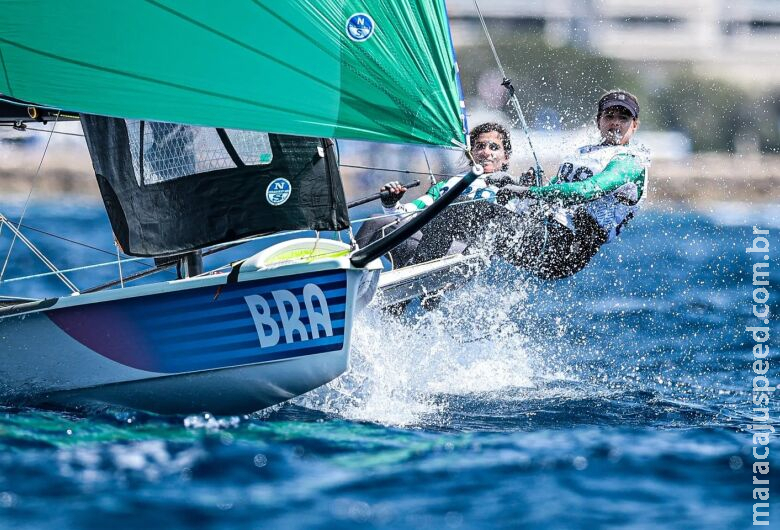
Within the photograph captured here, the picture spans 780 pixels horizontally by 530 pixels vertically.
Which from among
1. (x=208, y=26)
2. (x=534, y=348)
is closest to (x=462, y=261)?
(x=534, y=348)

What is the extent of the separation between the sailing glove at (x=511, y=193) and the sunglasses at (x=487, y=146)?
0.64 m

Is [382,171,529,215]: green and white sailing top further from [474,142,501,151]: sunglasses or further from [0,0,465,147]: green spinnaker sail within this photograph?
[0,0,465,147]: green spinnaker sail

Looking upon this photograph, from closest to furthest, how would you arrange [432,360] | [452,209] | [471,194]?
[432,360] < [471,194] < [452,209]

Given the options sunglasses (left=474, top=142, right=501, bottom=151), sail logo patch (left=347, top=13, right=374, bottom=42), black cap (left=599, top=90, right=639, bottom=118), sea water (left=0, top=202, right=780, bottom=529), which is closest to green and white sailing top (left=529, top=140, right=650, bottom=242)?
black cap (left=599, top=90, right=639, bottom=118)

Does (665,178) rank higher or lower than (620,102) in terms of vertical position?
higher

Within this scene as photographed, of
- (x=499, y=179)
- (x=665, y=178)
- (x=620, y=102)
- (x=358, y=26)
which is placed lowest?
(x=499, y=179)

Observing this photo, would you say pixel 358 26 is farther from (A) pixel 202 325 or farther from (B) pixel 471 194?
(B) pixel 471 194

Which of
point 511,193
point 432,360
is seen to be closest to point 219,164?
point 511,193

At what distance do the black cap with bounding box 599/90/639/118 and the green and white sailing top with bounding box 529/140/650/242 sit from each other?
198mm

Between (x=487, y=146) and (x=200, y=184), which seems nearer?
(x=200, y=184)

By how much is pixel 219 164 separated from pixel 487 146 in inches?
74.2

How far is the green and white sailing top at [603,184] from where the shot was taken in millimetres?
5754

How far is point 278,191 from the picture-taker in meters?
5.24

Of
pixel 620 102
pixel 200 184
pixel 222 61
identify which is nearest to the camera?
pixel 222 61
